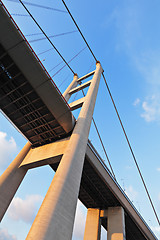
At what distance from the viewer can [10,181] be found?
1588cm

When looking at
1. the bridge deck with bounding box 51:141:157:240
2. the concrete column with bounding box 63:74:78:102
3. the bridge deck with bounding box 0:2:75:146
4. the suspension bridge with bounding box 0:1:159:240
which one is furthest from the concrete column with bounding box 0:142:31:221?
the concrete column with bounding box 63:74:78:102

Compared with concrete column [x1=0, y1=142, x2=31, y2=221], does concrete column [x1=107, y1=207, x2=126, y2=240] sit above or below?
above

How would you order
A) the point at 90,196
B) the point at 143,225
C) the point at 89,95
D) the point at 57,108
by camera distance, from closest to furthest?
the point at 57,108
the point at 89,95
the point at 90,196
the point at 143,225

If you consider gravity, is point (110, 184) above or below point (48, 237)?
above

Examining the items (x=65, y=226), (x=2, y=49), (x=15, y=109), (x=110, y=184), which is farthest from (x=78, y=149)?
(x=110, y=184)

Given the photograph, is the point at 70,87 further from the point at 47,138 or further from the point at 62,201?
the point at 62,201

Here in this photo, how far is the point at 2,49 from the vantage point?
12.7m

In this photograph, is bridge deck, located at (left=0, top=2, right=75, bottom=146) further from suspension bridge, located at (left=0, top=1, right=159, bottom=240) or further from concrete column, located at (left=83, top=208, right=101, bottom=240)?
concrete column, located at (left=83, top=208, right=101, bottom=240)

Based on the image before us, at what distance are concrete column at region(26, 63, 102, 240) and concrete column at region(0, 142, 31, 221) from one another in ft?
21.6

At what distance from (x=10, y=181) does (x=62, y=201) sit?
755cm

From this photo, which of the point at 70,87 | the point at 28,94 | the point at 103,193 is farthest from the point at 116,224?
the point at 28,94

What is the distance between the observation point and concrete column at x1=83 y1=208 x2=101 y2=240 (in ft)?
84.0

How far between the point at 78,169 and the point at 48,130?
6.37m

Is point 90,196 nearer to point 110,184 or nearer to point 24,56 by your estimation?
point 110,184
